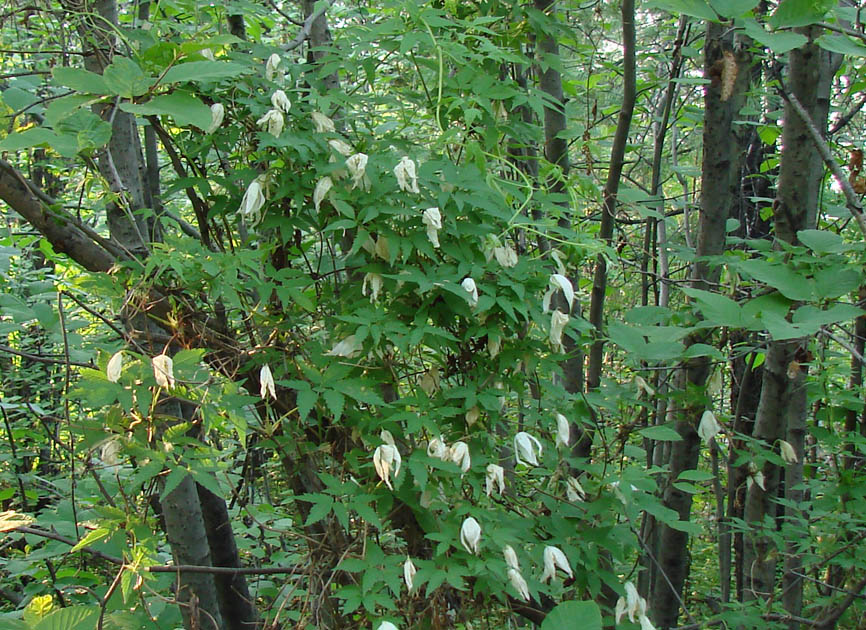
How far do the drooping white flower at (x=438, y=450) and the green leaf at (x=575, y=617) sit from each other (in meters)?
0.41

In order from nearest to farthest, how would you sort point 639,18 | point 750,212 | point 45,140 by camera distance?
point 45,140 < point 750,212 < point 639,18

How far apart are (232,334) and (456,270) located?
62cm

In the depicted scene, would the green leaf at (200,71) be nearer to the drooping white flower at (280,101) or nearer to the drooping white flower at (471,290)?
the drooping white flower at (280,101)

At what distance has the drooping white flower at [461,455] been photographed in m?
1.60

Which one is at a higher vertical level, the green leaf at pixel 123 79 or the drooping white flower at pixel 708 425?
the green leaf at pixel 123 79

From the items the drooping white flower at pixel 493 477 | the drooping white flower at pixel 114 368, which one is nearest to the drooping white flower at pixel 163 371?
the drooping white flower at pixel 114 368

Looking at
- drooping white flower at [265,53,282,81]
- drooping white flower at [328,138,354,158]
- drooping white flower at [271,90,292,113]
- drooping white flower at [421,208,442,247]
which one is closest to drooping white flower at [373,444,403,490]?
drooping white flower at [421,208,442,247]

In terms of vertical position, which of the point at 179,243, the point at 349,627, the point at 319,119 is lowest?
the point at 349,627

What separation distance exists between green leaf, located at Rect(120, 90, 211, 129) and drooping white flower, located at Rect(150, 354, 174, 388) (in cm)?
54

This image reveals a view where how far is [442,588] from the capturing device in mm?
1713

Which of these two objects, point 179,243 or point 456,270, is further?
point 456,270

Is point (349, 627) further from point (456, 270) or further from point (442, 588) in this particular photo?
point (456, 270)

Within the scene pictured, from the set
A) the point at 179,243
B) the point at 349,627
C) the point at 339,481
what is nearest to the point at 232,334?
the point at 179,243

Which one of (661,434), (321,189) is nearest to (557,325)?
(661,434)
